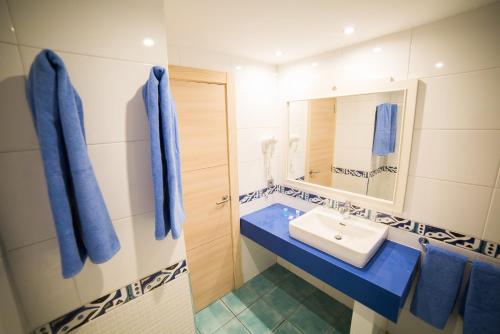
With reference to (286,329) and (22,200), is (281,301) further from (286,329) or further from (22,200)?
(22,200)

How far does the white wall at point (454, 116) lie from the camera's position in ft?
3.50

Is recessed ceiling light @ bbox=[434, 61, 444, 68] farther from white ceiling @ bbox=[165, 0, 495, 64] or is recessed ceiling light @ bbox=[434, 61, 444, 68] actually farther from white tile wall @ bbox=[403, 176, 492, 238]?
white tile wall @ bbox=[403, 176, 492, 238]

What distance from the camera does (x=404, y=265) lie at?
1.30m

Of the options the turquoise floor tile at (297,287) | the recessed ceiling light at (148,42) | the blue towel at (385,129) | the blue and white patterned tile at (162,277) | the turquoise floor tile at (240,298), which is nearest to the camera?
the recessed ceiling light at (148,42)

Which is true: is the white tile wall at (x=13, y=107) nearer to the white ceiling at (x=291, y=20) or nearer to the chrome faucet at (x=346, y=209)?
the white ceiling at (x=291, y=20)

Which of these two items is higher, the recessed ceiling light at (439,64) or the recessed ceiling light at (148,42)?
the recessed ceiling light at (148,42)

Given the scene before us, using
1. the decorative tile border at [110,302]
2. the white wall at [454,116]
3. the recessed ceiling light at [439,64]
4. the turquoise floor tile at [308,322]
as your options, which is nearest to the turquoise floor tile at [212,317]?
the turquoise floor tile at [308,322]

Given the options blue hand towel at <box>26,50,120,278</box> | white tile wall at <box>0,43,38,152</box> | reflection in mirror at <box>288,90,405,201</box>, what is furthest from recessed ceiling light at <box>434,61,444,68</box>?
white tile wall at <box>0,43,38,152</box>

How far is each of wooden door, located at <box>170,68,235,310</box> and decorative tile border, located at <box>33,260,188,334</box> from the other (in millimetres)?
573

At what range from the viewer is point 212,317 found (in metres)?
1.84

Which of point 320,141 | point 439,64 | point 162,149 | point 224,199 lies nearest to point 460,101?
point 439,64

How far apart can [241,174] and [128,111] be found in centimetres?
117

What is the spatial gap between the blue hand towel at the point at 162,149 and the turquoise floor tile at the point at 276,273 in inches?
66.6

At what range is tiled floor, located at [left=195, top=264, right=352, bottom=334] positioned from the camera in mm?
1731
